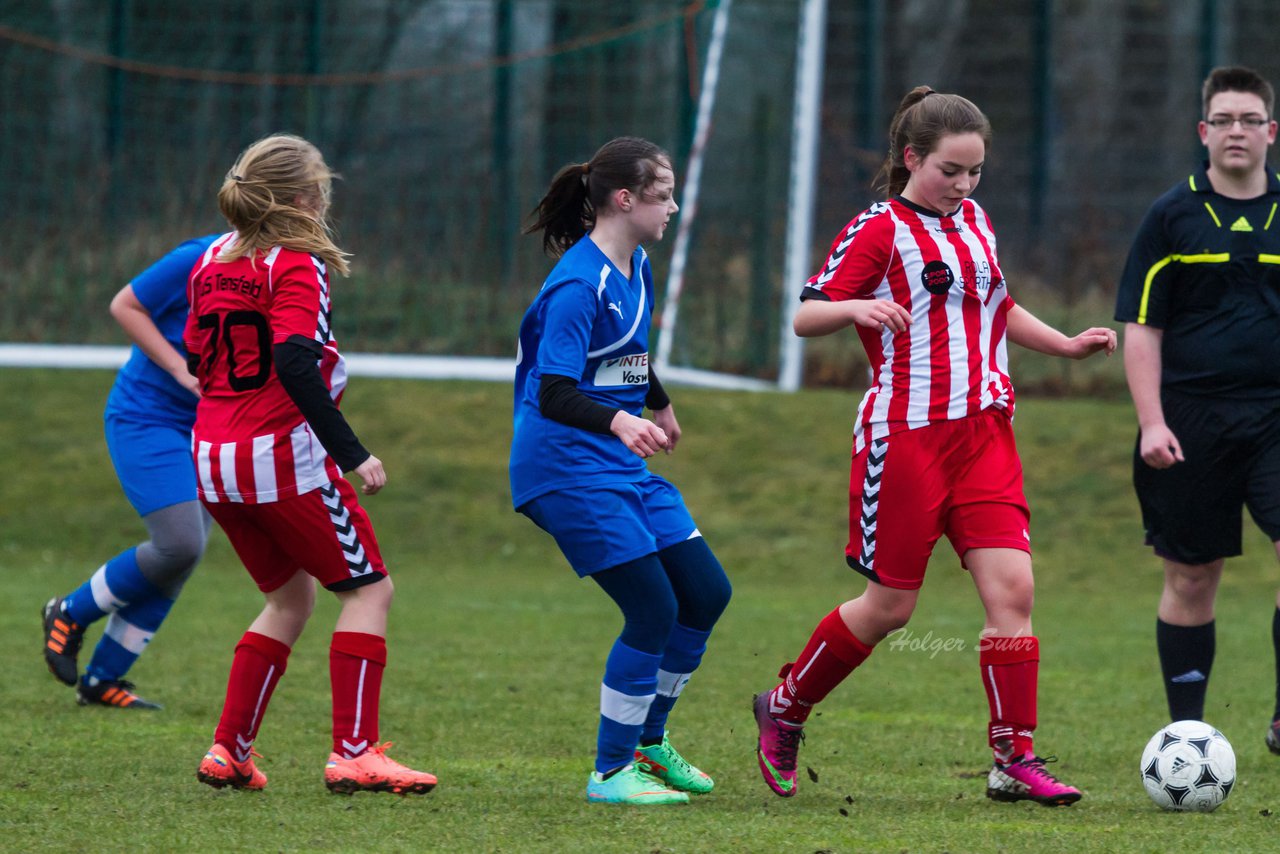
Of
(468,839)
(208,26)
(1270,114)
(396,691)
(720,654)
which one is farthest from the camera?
(208,26)

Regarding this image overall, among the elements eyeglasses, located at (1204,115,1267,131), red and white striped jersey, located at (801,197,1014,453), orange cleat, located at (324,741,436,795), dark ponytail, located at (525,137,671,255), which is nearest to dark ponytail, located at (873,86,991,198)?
red and white striped jersey, located at (801,197,1014,453)

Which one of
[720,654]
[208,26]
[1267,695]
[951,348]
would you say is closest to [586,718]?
[720,654]

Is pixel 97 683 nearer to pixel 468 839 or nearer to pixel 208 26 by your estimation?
pixel 468 839

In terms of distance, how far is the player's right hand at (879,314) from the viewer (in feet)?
13.5

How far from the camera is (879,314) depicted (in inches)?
162

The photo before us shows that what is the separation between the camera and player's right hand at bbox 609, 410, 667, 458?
4016 mm

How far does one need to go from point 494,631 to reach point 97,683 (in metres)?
2.42

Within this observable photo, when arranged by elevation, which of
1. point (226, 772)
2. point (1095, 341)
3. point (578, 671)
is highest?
point (1095, 341)

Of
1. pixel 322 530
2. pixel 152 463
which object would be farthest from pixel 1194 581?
pixel 152 463

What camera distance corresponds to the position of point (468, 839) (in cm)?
380

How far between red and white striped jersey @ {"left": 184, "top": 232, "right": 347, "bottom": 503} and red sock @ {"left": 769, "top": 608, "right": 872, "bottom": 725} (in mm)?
1366

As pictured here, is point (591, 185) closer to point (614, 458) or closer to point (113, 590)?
point (614, 458)

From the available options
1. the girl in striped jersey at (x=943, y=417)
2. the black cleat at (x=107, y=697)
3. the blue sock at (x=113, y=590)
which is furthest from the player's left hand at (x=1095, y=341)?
the black cleat at (x=107, y=697)

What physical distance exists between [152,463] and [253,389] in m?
1.74
